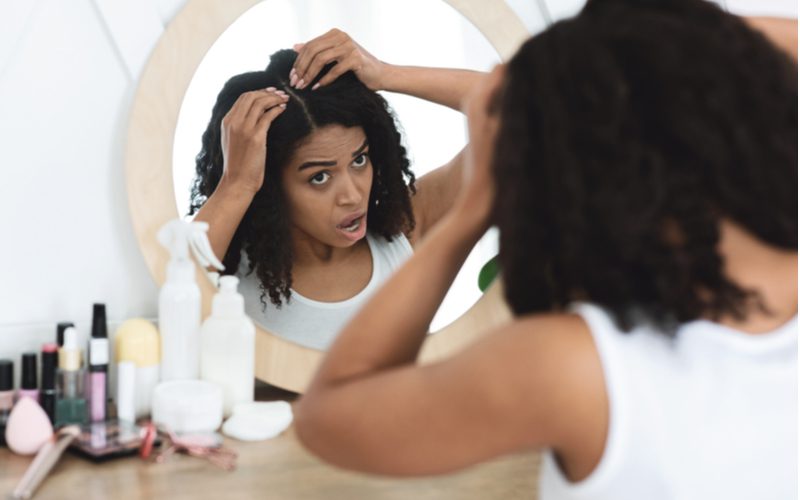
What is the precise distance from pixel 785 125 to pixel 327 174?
69 cm

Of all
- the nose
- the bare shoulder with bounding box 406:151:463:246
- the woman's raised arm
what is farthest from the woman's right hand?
the bare shoulder with bounding box 406:151:463:246

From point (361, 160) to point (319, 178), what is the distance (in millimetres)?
67

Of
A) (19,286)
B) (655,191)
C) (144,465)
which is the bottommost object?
(144,465)

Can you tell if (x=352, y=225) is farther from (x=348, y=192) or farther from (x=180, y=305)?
(x=180, y=305)

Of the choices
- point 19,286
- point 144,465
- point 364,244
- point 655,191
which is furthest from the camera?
point 364,244

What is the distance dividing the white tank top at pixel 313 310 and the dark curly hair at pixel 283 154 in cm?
1

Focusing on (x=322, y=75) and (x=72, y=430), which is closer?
(x=72, y=430)

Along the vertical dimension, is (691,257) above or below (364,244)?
above

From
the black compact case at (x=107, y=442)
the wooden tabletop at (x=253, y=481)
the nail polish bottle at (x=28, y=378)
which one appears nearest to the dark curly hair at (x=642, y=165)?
the wooden tabletop at (x=253, y=481)

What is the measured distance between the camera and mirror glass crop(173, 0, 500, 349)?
1206 mm

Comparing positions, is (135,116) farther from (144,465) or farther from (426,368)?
(426,368)

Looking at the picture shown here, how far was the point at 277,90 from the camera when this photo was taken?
1219 mm

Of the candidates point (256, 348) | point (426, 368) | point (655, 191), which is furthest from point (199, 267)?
point (655, 191)

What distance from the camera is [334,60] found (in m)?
1.25
